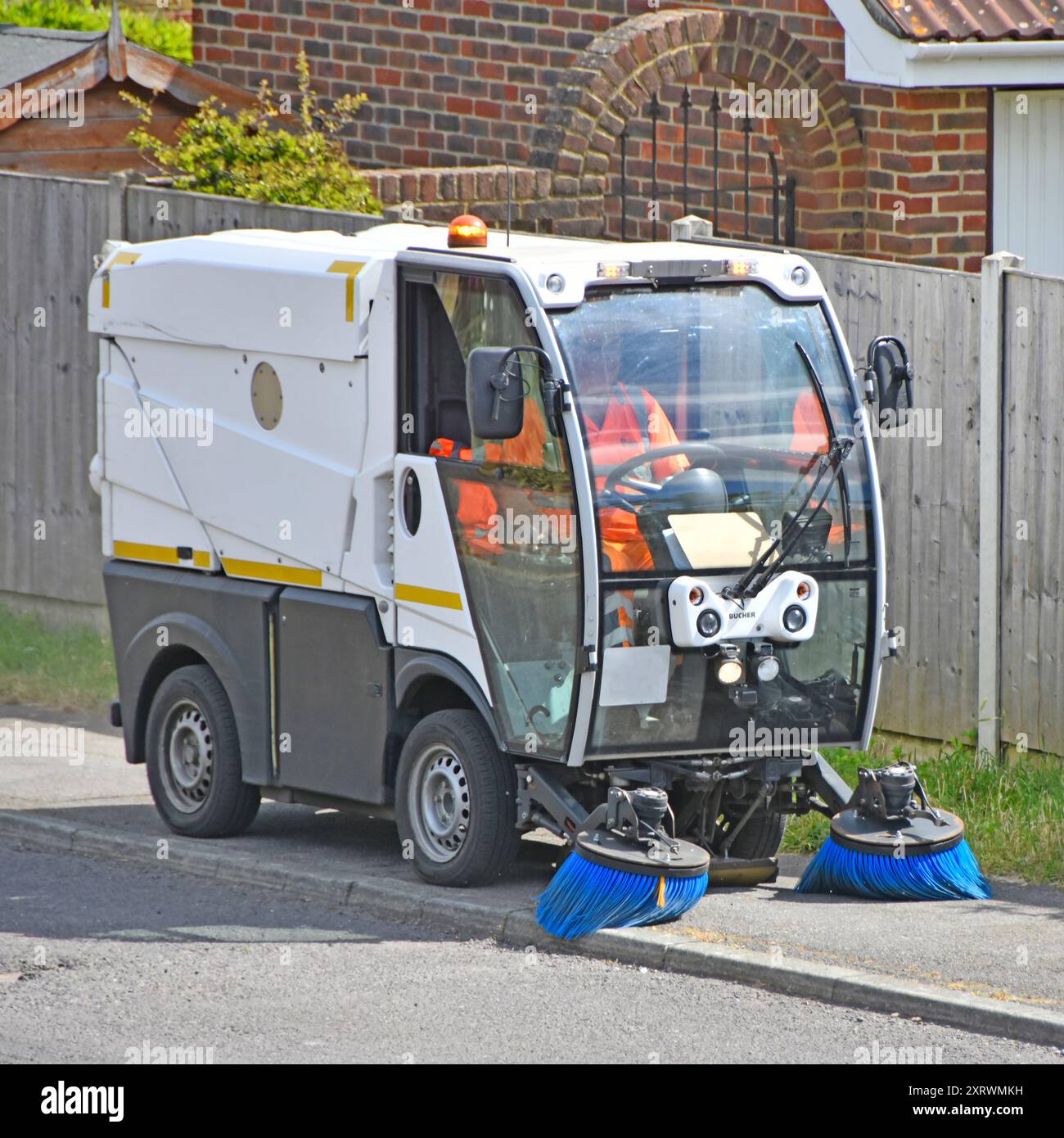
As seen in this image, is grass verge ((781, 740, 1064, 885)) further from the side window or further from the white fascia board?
the white fascia board

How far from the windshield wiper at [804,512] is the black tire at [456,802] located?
110cm

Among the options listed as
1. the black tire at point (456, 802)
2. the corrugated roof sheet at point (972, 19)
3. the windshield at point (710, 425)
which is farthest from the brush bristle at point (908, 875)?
the corrugated roof sheet at point (972, 19)

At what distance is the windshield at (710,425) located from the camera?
8047mm

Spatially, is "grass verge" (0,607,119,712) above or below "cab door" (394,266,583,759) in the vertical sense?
below

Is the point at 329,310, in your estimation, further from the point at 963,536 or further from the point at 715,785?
the point at 963,536

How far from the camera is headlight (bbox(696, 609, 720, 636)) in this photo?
8.12 metres

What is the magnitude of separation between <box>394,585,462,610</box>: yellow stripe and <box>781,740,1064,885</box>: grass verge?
1.96 meters

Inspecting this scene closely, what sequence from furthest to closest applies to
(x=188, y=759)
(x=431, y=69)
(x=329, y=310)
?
(x=431, y=69)
(x=188, y=759)
(x=329, y=310)

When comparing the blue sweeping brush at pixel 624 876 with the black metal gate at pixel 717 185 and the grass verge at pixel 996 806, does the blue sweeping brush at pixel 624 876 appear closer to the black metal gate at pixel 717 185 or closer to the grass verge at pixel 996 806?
the grass verge at pixel 996 806

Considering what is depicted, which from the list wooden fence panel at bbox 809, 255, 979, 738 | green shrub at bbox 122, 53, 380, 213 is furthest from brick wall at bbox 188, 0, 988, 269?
wooden fence panel at bbox 809, 255, 979, 738

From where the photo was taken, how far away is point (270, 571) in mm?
9234

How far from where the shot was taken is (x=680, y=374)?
823cm

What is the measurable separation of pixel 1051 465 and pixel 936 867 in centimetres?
227
